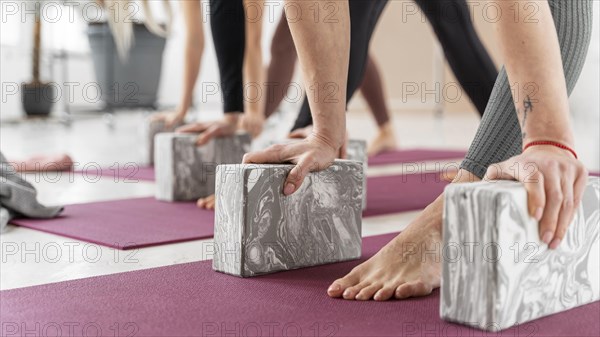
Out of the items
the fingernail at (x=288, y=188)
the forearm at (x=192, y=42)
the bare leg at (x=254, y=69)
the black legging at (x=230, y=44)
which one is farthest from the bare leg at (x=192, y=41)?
the fingernail at (x=288, y=188)

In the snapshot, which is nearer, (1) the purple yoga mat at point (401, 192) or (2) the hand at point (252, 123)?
(1) the purple yoga mat at point (401, 192)

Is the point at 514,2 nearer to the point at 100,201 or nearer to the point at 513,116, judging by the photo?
the point at 513,116

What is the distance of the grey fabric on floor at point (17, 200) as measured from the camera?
71.4 inches

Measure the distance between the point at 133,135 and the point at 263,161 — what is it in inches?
139

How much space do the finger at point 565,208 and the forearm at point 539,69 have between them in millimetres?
61

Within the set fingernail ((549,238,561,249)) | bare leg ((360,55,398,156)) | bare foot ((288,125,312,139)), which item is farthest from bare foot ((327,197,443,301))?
bare leg ((360,55,398,156))

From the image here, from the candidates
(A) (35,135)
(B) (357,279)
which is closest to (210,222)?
(B) (357,279)

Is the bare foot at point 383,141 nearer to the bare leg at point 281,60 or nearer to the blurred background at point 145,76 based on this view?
the blurred background at point 145,76

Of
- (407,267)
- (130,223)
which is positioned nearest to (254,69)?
(130,223)

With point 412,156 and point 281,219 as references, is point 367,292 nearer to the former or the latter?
point 281,219

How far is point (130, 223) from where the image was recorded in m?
1.83

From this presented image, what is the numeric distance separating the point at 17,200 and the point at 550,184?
1.24 metres

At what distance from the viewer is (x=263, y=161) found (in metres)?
1.39

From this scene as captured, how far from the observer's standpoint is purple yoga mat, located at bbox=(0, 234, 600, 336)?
1.01 meters
